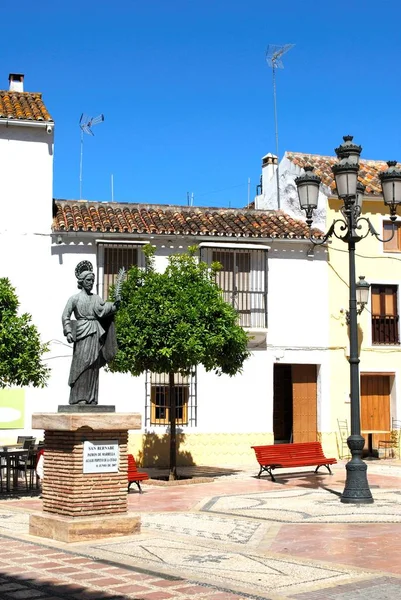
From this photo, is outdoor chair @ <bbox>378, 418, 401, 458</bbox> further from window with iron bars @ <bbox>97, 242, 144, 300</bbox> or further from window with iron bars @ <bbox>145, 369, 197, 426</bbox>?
window with iron bars @ <bbox>97, 242, 144, 300</bbox>

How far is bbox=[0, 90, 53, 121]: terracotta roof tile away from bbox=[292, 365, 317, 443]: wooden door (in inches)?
363

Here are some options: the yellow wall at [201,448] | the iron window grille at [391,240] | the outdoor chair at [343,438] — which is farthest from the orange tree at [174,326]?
the iron window grille at [391,240]

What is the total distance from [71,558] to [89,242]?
12.9m

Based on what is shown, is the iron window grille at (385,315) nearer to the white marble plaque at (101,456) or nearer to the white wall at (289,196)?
the white wall at (289,196)

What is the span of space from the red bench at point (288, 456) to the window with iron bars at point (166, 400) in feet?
12.4

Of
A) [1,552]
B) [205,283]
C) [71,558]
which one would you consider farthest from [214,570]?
[205,283]

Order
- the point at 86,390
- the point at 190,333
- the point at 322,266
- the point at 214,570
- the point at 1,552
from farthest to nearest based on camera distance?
the point at 322,266, the point at 190,333, the point at 86,390, the point at 1,552, the point at 214,570

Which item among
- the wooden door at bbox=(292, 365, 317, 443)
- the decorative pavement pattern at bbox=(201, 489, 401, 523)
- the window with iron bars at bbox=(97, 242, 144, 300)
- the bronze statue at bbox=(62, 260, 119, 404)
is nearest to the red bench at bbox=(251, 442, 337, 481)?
the decorative pavement pattern at bbox=(201, 489, 401, 523)

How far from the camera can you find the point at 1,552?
857 cm

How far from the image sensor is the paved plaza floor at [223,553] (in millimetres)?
6898

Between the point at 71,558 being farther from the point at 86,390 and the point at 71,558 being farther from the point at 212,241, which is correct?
the point at 212,241

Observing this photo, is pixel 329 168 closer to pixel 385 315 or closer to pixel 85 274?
pixel 385 315

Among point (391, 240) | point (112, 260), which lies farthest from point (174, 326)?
point (391, 240)

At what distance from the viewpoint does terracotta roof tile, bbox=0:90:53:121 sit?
66.8 ft
